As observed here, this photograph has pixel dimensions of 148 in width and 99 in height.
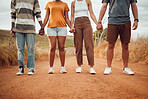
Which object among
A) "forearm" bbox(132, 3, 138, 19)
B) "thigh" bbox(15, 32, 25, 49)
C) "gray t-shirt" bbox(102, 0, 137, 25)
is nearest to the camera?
"gray t-shirt" bbox(102, 0, 137, 25)

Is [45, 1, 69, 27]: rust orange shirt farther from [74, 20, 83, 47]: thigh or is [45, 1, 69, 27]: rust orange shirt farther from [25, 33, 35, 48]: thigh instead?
[25, 33, 35, 48]: thigh

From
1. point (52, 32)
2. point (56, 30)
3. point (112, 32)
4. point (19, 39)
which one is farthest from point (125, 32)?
point (19, 39)

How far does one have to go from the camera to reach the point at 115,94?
2.06 metres

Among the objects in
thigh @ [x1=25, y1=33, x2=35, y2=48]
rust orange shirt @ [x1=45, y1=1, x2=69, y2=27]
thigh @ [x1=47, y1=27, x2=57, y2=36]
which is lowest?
thigh @ [x1=25, y1=33, x2=35, y2=48]

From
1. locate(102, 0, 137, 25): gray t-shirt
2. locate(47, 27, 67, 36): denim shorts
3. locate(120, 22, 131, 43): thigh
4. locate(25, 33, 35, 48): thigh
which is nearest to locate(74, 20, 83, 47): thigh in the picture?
locate(47, 27, 67, 36): denim shorts

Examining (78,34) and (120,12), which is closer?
(120,12)

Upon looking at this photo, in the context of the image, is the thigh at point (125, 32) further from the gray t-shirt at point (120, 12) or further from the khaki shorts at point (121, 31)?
the gray t-shirt at point (120, 12)

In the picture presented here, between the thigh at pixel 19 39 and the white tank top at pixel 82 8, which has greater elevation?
the white tank top at pixel 82 8

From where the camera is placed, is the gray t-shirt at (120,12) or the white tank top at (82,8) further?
the white tank top at (82,8)

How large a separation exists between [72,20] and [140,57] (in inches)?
168

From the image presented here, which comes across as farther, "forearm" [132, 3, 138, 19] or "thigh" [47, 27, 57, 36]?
"thigh" [47, 27, 57, 36]

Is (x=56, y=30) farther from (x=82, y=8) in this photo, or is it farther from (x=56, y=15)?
(x=82, y=8)

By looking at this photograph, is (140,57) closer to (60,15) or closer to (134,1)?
(134,1)

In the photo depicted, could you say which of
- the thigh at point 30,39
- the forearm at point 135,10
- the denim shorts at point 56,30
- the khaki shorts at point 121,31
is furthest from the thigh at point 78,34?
the forearm at point 135,10
